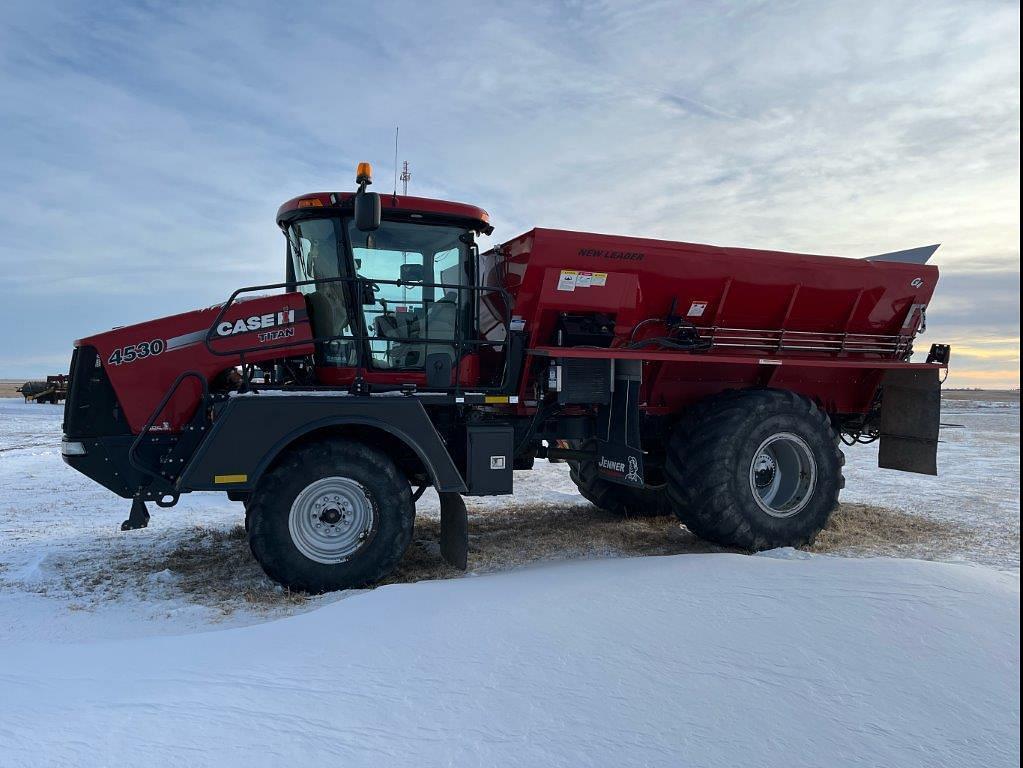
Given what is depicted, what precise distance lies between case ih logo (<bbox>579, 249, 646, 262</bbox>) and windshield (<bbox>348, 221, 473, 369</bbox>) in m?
0.96

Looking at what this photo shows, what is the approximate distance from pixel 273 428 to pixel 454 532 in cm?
159

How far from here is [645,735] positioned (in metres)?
2.37

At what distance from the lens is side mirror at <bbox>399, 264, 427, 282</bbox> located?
19.3ft

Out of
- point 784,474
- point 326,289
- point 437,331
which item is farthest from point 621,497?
point 326,289

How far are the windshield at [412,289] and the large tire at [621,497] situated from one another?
2.75m

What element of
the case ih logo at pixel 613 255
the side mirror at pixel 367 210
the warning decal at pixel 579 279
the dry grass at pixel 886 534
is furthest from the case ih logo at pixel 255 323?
the dry grass at pixel 886 534

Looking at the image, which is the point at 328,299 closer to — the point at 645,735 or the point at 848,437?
the point at 645,735

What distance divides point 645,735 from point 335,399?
341 centimetres

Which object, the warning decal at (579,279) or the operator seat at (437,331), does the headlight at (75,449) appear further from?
the warning decal at (579,279)

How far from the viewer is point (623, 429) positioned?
629 cm

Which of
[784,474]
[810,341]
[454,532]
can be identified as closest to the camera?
[454,532]

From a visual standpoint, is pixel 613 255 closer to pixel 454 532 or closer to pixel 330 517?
pixel 454 532

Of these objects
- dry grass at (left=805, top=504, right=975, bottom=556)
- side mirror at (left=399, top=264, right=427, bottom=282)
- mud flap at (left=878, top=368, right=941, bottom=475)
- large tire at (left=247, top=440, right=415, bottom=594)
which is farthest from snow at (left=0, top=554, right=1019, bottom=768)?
mud flap at (left=878, top=368, right=941, bottom=475)

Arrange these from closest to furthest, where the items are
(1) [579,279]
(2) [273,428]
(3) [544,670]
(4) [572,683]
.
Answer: (4) [572,683] < (3) [544,670] < (2) [273,428] < (1) [579,279]
